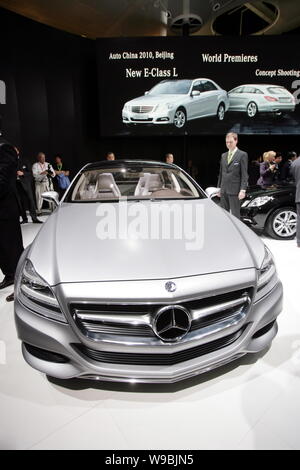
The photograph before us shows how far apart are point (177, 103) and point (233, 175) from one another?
148 inches

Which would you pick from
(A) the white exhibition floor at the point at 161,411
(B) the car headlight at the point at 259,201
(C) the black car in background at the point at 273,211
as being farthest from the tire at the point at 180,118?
(A) the white exhibition floor at the point at 161,411

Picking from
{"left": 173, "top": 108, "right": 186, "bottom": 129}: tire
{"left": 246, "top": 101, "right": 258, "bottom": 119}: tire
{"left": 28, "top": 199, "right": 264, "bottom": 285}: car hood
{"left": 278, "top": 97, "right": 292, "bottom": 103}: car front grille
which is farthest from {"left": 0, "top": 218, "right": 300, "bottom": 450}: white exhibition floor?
{"left": 278, "top": 97, "right": 292, "bottom": 103}: car front grille

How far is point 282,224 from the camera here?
4.18 metres

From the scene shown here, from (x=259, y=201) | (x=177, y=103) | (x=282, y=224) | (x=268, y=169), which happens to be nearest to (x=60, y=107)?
(x=177, y=103)

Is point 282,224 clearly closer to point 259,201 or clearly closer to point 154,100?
point 259,201

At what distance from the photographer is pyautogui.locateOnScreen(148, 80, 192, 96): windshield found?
22.4 ft

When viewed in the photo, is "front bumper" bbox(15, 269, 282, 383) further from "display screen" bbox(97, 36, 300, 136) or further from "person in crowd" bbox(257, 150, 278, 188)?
"display screen" bbox(97, 36, 300, 136)

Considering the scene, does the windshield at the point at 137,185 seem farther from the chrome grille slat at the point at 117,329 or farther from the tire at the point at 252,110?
the tire at the point at 252,110

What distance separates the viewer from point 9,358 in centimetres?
176

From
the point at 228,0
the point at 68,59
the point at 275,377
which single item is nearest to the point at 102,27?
the point at 68,59

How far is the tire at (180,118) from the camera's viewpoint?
686 cm

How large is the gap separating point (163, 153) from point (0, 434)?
836 centimetres

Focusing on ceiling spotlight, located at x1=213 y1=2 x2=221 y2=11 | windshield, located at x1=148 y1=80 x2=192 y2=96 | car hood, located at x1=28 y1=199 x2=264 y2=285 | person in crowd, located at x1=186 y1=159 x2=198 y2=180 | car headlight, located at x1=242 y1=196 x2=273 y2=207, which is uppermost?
ceiling spotlight, located at x1=213 y1=2 x2=221 y2=11
